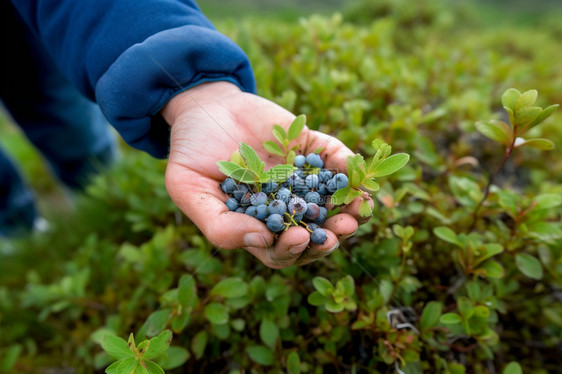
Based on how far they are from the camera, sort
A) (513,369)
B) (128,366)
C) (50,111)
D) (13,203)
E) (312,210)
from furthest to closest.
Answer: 1. (13,203)
2. (50,111)
3. (513,369)
4. (312,210)
5. (128,366)

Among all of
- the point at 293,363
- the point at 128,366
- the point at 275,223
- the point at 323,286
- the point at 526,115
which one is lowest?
the point at 293,363

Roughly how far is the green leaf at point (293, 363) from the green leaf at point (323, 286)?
0.71 feet

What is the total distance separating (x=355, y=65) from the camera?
2.18 m

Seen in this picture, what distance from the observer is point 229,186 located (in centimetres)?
116

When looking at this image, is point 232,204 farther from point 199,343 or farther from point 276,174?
point 199,343

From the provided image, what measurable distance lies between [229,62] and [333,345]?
1122 millimetres

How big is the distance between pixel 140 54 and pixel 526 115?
1.31 meters

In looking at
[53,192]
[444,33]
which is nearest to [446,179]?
[444,33]

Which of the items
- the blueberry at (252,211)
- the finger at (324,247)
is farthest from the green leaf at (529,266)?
the blueberry at (252,211)

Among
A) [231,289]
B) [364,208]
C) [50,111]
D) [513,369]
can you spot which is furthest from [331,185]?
[50,111]

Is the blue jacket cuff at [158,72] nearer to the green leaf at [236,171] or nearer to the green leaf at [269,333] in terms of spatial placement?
the green leaf at [236,171]

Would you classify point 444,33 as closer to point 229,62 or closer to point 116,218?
point 229,62

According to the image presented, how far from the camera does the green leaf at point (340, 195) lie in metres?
1.02

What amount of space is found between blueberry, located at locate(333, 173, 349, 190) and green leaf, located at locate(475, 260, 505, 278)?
0.59m
